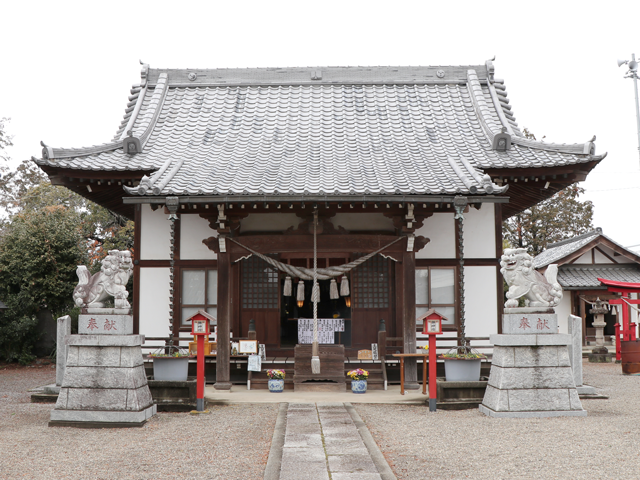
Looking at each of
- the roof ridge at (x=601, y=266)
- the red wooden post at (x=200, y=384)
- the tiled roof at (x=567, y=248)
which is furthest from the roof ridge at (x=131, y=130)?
the roof ridge at (x=601, y=266)

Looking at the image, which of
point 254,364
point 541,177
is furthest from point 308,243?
point 541,177

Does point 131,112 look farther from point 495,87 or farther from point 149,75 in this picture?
point 495,87

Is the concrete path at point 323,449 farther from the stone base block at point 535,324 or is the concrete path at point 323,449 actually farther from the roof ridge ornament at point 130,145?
the roof ridge ornament at point 130,145

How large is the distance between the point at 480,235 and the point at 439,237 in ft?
2.82

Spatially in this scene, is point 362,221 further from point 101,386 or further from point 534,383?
point 101,386

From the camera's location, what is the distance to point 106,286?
811 cm

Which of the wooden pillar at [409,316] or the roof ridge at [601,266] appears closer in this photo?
the wooden pillar at [409,316]

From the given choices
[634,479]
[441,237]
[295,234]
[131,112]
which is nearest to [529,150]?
[441,237]

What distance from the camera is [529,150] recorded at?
12.1 meters

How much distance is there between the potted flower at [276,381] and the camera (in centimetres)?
1044

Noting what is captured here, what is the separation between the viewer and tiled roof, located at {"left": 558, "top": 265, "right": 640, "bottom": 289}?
21516 millimetres

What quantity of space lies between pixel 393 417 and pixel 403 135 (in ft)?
23.2

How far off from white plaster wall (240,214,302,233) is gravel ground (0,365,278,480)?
4002mm

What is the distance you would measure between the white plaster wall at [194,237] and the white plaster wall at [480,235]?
17.2 ft
